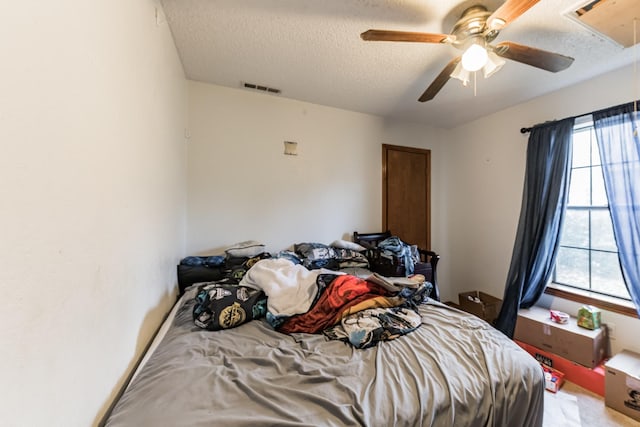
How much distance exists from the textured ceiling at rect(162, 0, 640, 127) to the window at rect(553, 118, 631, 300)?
0.68 metres

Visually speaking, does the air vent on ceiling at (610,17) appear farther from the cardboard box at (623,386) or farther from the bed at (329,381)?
the cardboard box at (623,386)

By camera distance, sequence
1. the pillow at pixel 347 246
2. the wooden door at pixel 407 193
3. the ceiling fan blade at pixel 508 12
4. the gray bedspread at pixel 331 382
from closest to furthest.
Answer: the gray bedspread at pixel 331 382, the ceiling fan blade at pixel 508 12, the pillow at pixel 347 246, the wooden door at pixel 407 193

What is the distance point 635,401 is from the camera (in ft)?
5.20

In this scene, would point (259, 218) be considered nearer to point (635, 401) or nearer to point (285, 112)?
point (285, 112)

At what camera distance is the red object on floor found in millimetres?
1821

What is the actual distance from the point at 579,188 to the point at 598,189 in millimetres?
136

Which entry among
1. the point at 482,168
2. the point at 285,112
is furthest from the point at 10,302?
the point at 482,168

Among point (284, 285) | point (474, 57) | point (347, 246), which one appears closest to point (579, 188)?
point (474, 57)

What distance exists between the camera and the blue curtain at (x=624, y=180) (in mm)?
1853

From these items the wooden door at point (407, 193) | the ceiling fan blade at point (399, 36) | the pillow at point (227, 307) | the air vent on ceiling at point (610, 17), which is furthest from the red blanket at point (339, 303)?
the air vent on ceiling at point (610, 17)

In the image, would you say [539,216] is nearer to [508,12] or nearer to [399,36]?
[508,12]

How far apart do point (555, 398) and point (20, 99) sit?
310 cm

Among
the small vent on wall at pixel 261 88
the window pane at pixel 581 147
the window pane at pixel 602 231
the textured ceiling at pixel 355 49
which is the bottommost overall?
the window pane at pixel 602 231

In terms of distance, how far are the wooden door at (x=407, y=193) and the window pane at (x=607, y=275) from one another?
1.55m
